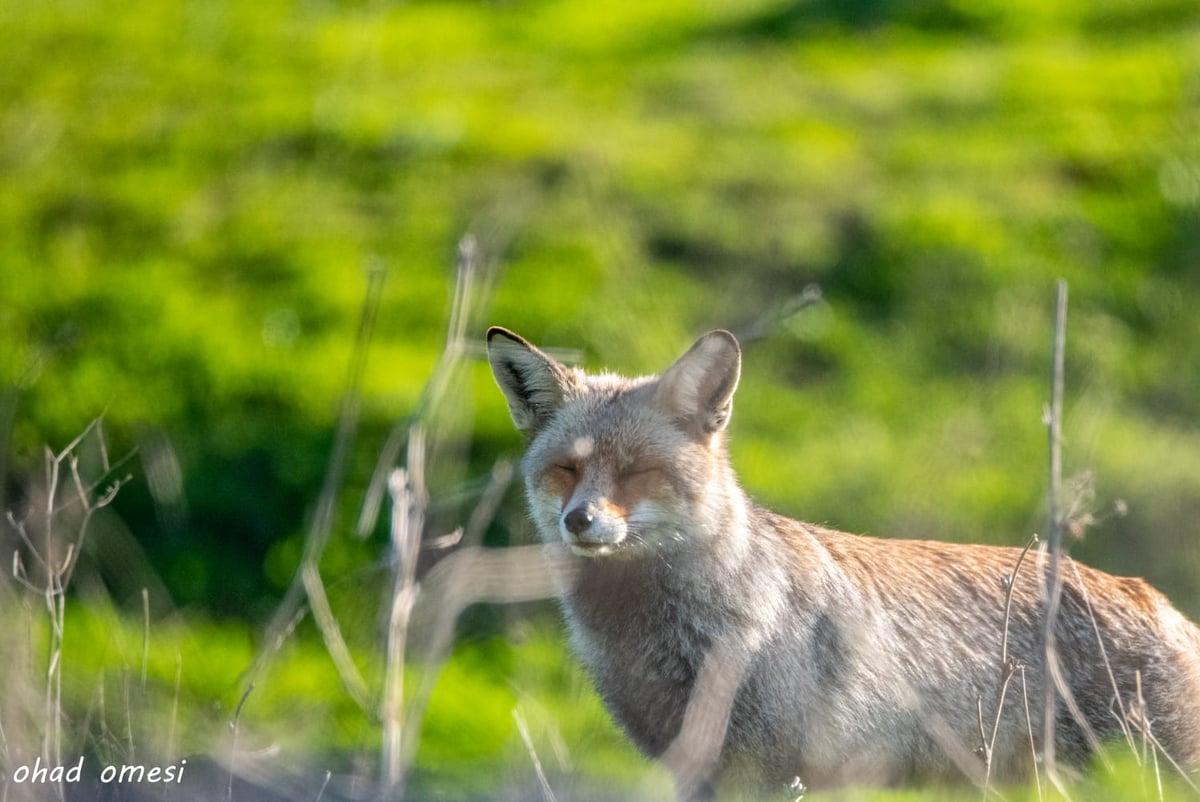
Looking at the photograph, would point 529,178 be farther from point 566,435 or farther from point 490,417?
point 566,435

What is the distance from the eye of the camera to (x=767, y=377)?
641 inches

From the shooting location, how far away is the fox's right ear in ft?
22.5

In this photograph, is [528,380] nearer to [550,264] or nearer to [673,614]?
[673,614]

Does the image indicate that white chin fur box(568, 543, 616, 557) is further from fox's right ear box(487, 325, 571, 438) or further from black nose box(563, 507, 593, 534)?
fox's right ear box(487, 325, 571, 438)

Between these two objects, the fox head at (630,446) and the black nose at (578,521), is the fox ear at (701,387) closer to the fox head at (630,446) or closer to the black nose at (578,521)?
the fox head at (630,446)

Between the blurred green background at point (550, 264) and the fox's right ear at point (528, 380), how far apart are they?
1162mm

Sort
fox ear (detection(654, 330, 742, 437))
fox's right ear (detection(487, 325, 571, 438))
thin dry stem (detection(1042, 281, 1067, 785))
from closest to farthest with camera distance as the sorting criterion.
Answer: thin dry stem (detection(1042, 281, 1067, 785))
fox ear (detection(654, 330, 742, 437))
fox's right ear (detection(487, 325, 571, 438))

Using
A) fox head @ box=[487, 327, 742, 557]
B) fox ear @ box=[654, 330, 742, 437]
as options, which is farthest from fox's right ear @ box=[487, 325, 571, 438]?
fox ear @ box=[654, 330, 742, 437]

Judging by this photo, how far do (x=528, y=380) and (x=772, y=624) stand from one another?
167 centimetres

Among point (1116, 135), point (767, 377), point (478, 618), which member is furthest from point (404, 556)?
point (1116, 135)

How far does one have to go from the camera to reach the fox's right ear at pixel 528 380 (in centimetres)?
686

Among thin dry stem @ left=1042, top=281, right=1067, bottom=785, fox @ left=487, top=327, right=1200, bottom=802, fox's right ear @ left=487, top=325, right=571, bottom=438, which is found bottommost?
fox @ left=487, top=327, right=1200, bottom=802

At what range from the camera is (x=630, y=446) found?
6648mm

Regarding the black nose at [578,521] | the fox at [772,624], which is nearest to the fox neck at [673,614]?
the fox at [772,624]
